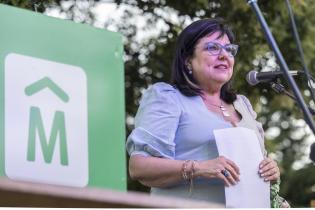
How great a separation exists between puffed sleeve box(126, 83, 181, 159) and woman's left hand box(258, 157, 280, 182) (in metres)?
0.29

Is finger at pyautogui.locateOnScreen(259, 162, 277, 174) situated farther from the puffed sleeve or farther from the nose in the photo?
the nose

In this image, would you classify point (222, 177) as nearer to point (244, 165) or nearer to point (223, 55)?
point (244, 165)

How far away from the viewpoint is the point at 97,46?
2.27m

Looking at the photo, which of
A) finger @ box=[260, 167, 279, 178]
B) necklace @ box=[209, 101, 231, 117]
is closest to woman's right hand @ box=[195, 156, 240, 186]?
finger @ box=[260, 167, 279, 178]

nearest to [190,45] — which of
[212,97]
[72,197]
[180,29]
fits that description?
[212,97]

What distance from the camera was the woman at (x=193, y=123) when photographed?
7.91 feet

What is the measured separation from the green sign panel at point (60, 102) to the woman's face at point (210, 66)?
44 cm

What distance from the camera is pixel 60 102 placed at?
210cm

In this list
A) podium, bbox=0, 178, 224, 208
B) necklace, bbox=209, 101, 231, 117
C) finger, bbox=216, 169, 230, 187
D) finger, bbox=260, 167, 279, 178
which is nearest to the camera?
podium, bbox=0, 178, 224, 208

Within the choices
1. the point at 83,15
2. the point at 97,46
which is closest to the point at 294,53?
the point at 83,15

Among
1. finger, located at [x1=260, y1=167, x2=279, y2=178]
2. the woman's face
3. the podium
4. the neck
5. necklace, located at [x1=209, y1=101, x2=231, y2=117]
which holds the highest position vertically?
the woman's face

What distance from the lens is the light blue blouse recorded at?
96.7 inches

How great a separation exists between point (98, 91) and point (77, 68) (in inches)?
3.5

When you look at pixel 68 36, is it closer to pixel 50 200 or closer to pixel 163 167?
pixel 163 167
